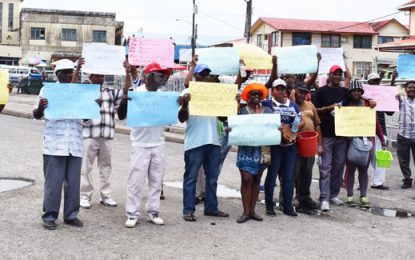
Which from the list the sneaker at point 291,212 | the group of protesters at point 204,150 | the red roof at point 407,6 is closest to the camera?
the group of protesters at point 204,150

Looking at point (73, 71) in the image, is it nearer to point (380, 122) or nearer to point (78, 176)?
point (78, 176)

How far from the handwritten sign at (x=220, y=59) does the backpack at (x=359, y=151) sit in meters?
2.06

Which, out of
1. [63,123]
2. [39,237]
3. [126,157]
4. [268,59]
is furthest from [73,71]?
[126,157]

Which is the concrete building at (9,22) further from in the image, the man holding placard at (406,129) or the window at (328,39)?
the man holding placard at (406,129)

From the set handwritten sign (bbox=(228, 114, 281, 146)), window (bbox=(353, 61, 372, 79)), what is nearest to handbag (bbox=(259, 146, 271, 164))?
handwritten sign (bbox=(228, 114, 281, 146))

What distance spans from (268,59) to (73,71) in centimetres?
282

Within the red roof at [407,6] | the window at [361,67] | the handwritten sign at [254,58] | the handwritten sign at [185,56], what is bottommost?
the handwritten sign at [254,58]

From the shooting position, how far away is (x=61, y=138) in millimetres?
5789

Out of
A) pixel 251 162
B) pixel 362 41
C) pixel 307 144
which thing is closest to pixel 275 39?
pixel 362 41

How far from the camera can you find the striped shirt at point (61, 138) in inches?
227

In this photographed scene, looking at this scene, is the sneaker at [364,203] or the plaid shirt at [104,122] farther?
the sneaker at [364,203]

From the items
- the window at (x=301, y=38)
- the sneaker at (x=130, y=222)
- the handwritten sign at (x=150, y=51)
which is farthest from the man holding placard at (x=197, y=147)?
the window at (x=301, y=38)

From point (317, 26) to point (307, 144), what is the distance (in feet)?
154

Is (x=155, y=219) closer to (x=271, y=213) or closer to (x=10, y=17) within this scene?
(x=271, y=213)
